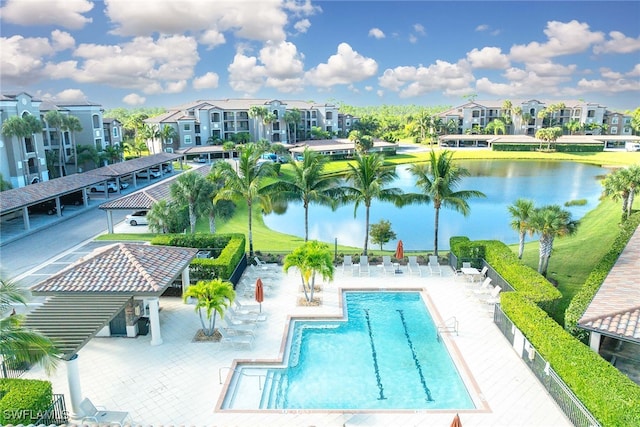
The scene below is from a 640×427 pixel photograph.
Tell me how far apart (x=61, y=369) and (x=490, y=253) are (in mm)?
18058

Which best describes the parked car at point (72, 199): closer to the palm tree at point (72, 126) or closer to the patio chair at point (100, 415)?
the palm tree at point (72, 126)

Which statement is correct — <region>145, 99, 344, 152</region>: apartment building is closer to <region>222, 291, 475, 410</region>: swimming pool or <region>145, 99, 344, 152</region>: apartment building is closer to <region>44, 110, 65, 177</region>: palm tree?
<region>44, 110, 65, 177</region>: palm tree

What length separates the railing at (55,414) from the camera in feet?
34.6

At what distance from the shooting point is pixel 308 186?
2494 cm

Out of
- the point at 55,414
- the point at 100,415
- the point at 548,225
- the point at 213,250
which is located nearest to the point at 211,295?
the point at 100,415

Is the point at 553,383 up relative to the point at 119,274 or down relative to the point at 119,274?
down

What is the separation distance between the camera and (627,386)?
419 inches

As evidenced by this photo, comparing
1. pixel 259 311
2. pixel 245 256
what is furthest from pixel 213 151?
pixel 259 311

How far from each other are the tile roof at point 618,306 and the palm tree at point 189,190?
20.5 meters

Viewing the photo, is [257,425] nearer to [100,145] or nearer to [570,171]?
[100,145]

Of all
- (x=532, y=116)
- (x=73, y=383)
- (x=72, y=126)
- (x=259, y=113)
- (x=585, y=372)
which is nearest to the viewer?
(x=585, y=372)

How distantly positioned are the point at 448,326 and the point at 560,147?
82359 mm

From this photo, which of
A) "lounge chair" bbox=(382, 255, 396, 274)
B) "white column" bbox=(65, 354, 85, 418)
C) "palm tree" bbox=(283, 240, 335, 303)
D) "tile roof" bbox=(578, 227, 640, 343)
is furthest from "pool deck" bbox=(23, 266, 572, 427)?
"lounge chair" bbox=(382, 255, 396, 274)

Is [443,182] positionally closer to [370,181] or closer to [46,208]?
[370,181]
